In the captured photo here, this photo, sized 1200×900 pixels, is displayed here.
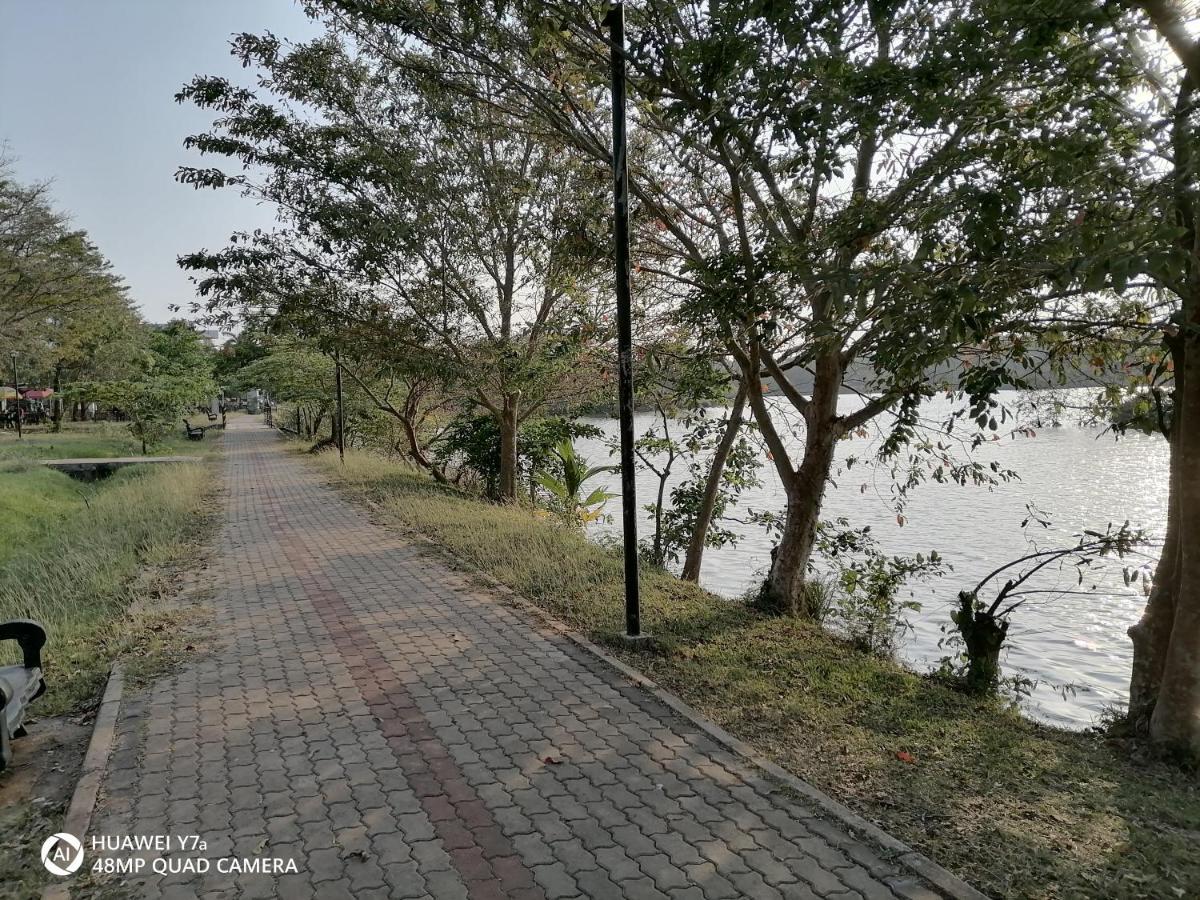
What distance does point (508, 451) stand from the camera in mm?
14883

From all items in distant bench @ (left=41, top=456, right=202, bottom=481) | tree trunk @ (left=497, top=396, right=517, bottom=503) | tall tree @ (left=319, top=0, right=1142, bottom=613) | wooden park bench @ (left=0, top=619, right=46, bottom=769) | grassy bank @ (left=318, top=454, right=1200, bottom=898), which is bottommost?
distant bench @ (left=41, top=456, right=202, bottom=481)

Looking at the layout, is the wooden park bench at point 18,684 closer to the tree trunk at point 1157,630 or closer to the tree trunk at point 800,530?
the tree trunk at point 800,530

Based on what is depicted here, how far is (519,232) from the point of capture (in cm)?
1150

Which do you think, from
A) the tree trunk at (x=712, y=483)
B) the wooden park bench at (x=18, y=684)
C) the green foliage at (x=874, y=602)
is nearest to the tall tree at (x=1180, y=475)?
the green foliage at (x=874, y=602)

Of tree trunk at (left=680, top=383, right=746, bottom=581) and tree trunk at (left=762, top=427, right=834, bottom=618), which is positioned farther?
tree trunk at (left=680, top=383, right=746, bottom=581)

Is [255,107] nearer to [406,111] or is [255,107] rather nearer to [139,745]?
[406,111]

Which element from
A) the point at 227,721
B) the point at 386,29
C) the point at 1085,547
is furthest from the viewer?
the point at 386,29

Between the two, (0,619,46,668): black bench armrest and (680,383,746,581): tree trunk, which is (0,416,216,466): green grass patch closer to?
(680,383,746,581): tree trunk

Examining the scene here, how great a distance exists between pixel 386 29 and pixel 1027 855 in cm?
903

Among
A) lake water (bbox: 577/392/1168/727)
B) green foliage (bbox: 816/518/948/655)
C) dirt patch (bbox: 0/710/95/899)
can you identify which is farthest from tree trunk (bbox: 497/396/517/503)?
dirt patch (bbox: 0/710/95/899)

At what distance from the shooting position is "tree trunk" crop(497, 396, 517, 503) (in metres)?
14.3

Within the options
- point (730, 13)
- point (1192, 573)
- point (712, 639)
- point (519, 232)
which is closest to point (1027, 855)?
point (1192, 573)

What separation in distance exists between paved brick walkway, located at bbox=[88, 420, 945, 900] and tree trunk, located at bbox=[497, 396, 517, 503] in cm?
791

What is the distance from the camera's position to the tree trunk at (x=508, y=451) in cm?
1430
